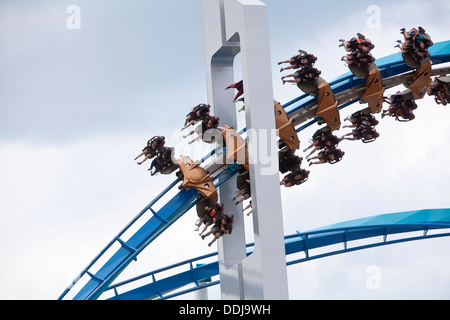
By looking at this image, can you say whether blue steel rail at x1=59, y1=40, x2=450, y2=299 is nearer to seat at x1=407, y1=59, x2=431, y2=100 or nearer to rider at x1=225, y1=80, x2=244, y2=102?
rider at x1=225, y1=80, x2=244, y2=102

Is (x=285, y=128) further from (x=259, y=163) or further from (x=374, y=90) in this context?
(x=374, y=90)

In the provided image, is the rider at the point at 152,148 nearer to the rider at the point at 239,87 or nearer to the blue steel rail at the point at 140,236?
the blue steel rail at the point at 140,236

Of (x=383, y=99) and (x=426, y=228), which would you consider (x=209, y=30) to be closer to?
(x=383, y=99)

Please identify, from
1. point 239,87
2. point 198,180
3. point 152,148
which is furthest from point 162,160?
point 239,87

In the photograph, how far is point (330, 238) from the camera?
35.8 ft

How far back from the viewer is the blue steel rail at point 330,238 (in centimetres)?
1062

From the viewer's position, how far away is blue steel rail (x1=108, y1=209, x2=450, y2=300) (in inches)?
418

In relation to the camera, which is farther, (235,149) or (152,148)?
(152,148)

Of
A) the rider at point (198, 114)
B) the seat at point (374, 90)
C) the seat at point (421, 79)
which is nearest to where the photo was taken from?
the rider at point (198, 114)

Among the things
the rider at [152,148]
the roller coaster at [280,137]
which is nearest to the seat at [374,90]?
the roller coaster at [280,137]

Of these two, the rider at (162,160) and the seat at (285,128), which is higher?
the seat at (285,128)

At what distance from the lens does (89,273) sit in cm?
908

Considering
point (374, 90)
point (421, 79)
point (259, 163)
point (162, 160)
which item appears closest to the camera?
point (259, 163)
